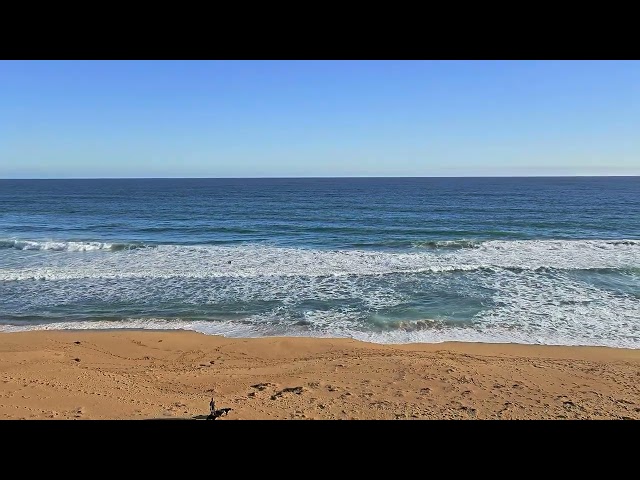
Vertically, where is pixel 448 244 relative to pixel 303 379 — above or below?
above

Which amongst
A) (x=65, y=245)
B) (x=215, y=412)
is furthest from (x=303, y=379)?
(x=65, y=245)

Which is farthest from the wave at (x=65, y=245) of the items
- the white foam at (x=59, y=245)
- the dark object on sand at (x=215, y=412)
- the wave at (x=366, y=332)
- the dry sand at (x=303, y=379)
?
the dark object on sand at (x=215, y=412)

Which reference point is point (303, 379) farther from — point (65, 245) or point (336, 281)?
point (65, 245)

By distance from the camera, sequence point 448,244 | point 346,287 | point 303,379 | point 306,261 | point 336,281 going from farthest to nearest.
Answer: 1. point 448,244
2. point 306,261
3. point 336,281
4. point 346,287
5. point 303,379

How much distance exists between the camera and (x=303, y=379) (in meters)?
7.16

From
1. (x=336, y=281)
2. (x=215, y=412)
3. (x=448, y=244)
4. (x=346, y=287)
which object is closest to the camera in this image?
(x=215, y=412)

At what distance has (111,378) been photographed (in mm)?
7230

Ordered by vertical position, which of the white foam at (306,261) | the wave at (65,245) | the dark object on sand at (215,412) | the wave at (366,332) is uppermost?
the wave at (65,245)

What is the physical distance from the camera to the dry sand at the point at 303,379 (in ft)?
20.0

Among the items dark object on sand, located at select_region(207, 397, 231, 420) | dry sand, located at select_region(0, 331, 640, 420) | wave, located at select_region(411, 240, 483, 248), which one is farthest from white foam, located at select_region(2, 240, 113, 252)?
dark object on sand, located at select_region(207, 397, 231, 420)

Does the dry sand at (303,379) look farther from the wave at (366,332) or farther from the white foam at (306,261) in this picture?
the white foam at (306,261)
